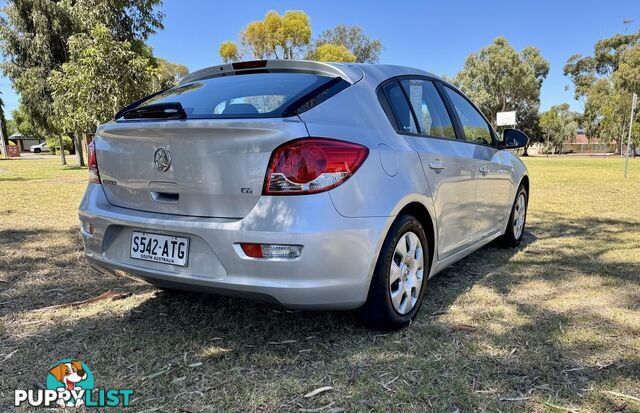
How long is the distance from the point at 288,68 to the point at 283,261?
1304 mm

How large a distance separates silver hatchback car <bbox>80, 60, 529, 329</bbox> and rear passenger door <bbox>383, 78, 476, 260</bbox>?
0.02 m

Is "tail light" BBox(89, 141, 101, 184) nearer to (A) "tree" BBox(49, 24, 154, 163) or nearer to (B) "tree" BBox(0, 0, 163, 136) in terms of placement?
(A) "tree" BBox(49, 24, 154, 163)

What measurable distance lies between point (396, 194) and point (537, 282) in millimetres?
1947

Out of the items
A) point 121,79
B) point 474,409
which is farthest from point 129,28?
point 474,409

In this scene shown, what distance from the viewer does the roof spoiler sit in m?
2.91

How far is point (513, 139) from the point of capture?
15.4ft

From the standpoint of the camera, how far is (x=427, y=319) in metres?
Answer: 3.14

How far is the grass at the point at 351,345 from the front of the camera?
2246 mm

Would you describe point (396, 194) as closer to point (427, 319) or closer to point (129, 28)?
point (427, 319)

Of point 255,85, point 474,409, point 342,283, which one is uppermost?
point 255,85

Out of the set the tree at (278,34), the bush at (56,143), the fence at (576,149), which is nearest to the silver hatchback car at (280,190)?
the bush at (56,143)

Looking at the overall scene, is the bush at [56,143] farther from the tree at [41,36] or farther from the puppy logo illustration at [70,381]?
the puppy logo illustration at [70,381]

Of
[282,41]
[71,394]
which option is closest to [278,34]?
[282,41]

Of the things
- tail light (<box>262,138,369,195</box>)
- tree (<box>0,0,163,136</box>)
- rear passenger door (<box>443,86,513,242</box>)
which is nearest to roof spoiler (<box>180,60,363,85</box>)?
tail light (<box>262,138,369,195</box>)
